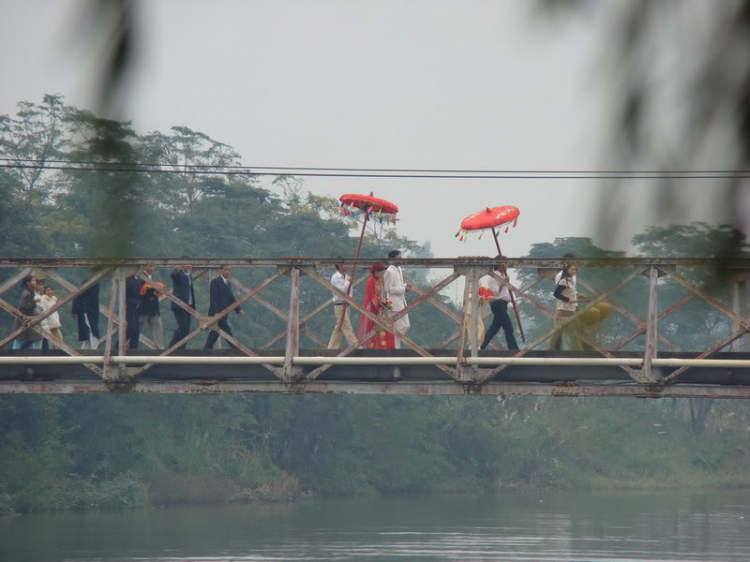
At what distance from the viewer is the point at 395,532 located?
3278 cm

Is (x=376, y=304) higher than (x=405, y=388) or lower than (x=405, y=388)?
higher

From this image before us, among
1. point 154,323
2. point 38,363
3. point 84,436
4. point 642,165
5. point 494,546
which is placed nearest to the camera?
point 642,165

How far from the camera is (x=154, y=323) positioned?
15094 mm

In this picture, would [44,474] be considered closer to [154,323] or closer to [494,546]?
[494,546]

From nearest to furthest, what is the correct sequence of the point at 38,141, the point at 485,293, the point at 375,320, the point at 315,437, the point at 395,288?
the point at 38,141 → the point at 375,320 → the point at 395,288 → the point at 485,293 → the point at 315,437

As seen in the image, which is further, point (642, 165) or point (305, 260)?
point (305, 260)

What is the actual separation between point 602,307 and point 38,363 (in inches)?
450

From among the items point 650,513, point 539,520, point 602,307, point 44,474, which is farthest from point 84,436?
point 602,307

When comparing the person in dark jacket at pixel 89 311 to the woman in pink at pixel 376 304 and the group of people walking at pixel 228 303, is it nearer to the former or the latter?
the group of people walking at pixel 228 303

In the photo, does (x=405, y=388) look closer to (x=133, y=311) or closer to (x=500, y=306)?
(x=500, y=306)

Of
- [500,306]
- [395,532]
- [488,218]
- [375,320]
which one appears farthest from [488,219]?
[395,532]

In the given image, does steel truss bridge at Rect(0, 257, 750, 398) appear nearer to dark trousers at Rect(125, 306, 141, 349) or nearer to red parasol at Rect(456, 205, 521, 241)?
dark trousers at Rect(125, 306, 141, 349)

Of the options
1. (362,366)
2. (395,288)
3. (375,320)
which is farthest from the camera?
(395,288)

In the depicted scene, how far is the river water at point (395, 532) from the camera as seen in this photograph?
89.6ft
